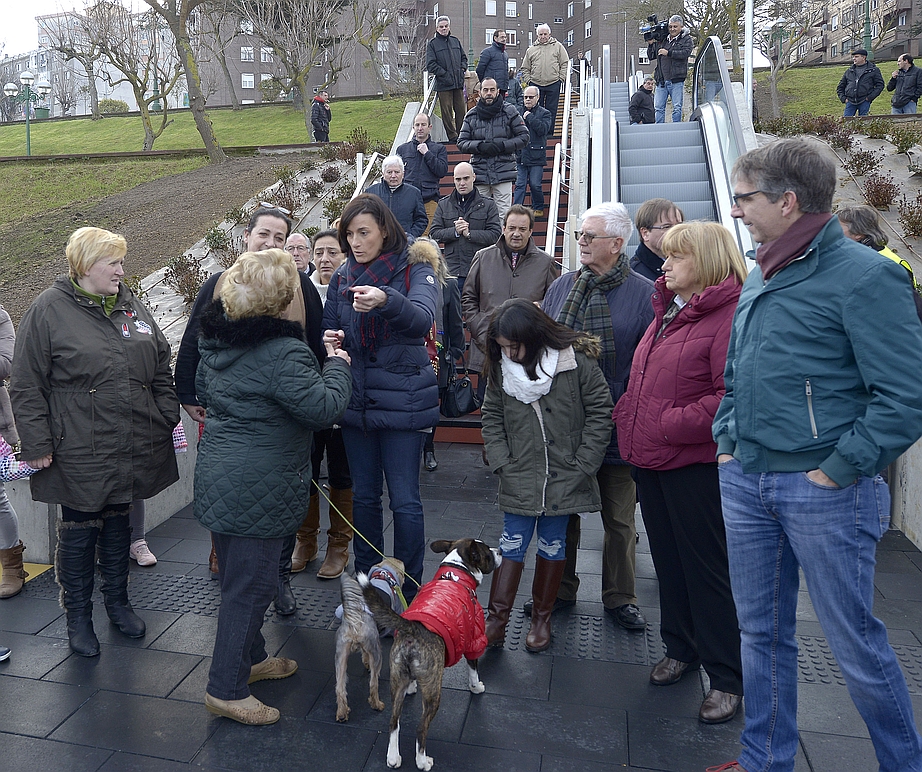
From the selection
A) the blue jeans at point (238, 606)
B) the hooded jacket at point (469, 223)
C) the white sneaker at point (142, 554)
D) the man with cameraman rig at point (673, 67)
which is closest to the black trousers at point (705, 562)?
the blue jeans at point (238, 606)

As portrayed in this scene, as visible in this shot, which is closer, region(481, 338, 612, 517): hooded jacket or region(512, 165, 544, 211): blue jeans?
region(481, 338, 612, 517): hooded jacket

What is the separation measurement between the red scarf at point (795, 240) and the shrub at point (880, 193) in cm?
1104

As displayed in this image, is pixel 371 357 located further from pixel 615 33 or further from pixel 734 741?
pixel 615 33

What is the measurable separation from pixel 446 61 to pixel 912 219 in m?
7.53

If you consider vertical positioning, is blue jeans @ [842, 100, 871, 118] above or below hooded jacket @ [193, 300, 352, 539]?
above

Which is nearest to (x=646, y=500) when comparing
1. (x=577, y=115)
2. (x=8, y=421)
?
(x=8, y=421)

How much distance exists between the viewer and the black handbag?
535 centimetres

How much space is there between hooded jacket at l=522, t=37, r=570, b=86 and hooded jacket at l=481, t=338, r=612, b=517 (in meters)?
10.8

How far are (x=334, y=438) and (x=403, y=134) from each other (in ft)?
31.7

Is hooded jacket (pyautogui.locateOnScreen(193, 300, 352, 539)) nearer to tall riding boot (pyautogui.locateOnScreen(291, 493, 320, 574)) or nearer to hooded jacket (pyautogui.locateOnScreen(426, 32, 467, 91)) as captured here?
tall riding boot (pyautogui.locateOnScreen(291, 493, 320, 574))

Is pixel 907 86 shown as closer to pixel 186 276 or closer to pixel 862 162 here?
pixel 862 162

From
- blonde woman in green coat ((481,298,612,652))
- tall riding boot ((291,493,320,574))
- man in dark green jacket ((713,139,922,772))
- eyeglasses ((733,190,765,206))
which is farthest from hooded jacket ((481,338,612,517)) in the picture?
tall riding boot ((291,493,320,574))

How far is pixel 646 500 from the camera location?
10.8ft

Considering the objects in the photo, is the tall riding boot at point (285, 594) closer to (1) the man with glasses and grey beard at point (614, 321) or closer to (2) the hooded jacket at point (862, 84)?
(1) the man with glasses and grey beard at point (614, 321)
